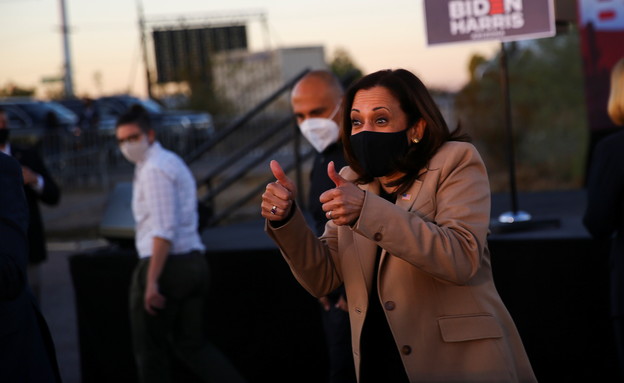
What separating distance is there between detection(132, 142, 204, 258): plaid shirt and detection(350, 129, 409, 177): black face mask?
2.35 metres

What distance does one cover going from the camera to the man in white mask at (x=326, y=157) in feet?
13.2

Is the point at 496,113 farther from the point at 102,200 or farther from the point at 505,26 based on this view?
the point at 505,26

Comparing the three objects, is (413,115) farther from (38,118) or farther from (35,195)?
(38,118)

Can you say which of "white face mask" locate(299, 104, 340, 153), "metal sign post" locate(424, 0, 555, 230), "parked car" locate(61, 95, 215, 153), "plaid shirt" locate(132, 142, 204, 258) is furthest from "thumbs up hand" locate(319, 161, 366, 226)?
"parked car" locate(61, 95, 215, 153)

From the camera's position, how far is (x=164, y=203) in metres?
4.96

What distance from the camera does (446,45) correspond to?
616 cm

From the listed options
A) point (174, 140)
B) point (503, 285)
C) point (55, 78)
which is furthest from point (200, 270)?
point (55, 78)

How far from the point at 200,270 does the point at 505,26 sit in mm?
2497

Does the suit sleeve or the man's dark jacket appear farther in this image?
the man's dark jacket

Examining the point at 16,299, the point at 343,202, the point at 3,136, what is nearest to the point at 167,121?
the point at 3,136

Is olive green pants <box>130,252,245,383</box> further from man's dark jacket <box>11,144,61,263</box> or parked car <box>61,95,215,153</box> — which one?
parked car <box>61,95,215,153</box>

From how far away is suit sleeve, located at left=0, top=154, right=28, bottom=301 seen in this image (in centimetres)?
267

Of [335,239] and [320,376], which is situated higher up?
[335,239]

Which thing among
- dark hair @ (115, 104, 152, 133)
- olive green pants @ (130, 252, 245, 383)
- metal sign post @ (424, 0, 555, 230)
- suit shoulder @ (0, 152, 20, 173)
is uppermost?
metal sign post @ (424, 0, 555, 230)
